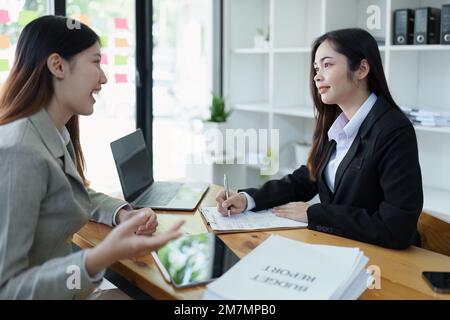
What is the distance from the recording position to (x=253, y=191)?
179 cm

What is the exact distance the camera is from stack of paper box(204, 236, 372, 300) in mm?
1049

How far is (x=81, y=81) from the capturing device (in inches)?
55.2

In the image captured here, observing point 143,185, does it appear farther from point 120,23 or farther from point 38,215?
point 120,23

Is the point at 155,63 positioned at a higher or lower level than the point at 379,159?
higher

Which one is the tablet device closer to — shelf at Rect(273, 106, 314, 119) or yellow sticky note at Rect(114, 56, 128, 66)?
shelf at Rect(273, 106, 314, 119)

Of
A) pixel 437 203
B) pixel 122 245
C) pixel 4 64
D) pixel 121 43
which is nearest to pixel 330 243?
pixel 122 245

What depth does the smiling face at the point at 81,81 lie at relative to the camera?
1374mm

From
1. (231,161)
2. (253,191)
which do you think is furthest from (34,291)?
(231,161)

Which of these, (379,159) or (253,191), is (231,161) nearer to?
(253,191)

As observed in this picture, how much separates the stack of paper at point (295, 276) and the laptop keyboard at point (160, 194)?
2.26ft

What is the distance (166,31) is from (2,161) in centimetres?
255

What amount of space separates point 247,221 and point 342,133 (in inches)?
20.0

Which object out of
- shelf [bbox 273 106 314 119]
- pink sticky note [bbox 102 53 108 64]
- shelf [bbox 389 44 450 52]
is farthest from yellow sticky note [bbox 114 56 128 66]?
shelf [bbox 389 44 450 52]

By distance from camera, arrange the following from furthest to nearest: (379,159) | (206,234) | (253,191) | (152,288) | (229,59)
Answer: (229,59)
(253,191)
(379,159)
(206,234)
(152,288)
